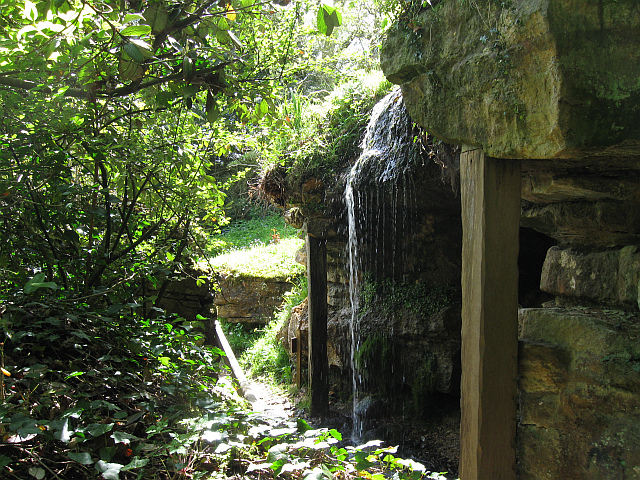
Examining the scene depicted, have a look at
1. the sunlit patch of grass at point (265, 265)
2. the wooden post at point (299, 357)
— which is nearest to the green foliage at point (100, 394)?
the wooden post at point (299, 357)

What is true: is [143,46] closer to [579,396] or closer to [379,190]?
[579,396]

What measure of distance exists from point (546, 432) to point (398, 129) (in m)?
3.26

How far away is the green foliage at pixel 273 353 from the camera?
27.1ft

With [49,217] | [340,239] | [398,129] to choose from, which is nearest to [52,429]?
[49,217]

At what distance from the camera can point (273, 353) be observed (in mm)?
8695

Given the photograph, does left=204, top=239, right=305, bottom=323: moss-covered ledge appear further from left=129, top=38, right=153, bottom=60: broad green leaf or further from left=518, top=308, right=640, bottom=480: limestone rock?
left=129, top=38, right=153, bottom=60: broad green leaf

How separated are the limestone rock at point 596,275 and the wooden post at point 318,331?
12.1ft

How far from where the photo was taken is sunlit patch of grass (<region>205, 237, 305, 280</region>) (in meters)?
11.0

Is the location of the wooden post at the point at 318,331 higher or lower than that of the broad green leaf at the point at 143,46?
lower

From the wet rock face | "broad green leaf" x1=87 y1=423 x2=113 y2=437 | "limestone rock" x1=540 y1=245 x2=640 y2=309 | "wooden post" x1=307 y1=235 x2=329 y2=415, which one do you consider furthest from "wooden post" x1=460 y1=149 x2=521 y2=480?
"wooden post" x1=307 y1=235 x2=329 y2=415

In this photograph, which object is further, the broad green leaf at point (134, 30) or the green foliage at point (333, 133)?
the green foliage at point (333, 133)

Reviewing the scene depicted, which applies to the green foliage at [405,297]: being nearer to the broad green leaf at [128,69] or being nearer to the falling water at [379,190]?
the falling water at [379,190]

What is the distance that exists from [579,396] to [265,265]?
9.20 m

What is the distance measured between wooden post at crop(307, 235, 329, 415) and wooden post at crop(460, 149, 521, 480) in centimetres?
391
